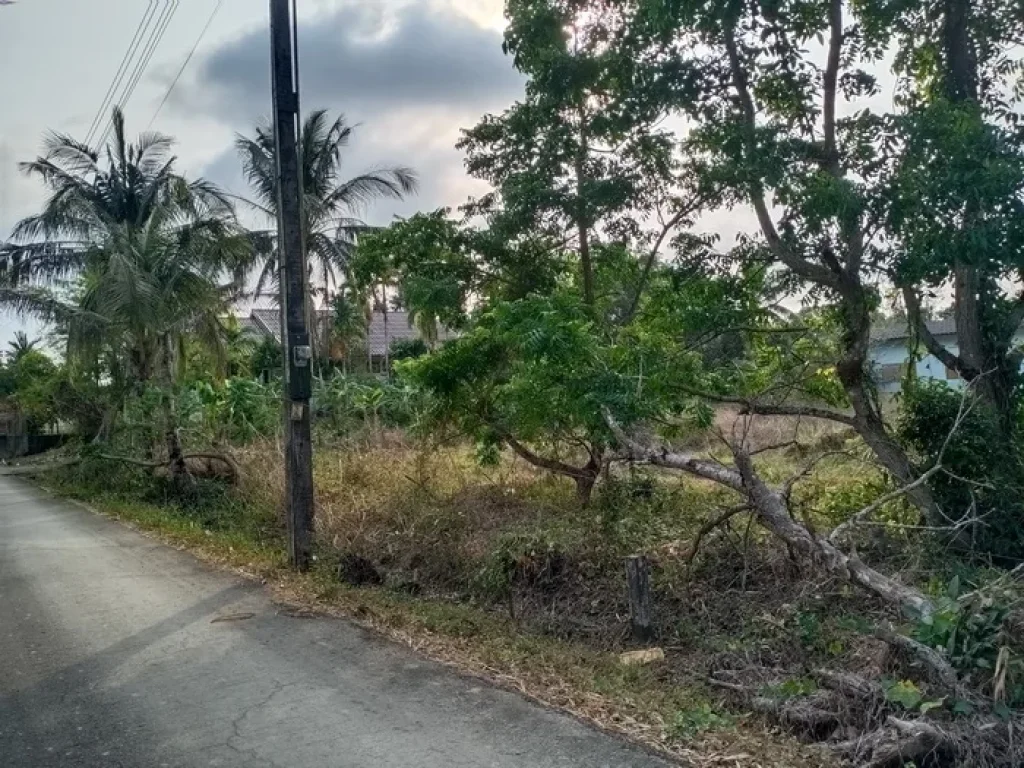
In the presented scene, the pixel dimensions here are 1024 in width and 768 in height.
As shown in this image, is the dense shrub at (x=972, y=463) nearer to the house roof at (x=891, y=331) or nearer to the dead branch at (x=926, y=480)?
the dead branch at (x=926, y=480)

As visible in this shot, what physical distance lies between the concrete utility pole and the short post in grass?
13.1 ft

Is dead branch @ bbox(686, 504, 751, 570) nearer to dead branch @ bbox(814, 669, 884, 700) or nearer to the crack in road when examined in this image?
dead branch @ bbox(814, 669, 884, 700)

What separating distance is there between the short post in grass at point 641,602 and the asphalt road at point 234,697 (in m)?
1.95

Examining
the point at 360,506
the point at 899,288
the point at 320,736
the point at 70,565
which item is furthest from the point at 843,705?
the point at 70,565

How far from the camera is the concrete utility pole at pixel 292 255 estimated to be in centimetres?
994

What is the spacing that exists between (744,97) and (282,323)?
5234 millimetres

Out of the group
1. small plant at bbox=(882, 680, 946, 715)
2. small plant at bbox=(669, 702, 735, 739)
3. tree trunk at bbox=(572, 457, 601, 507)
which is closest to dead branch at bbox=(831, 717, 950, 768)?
small plant at bbox=(882, 680, 946, 715)

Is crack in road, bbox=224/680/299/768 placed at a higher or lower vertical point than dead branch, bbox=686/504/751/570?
lower

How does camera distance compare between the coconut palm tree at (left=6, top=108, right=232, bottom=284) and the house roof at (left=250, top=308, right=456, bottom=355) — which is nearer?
the coconut palm tree at (left=6, top=108, right=232, bottom=284)

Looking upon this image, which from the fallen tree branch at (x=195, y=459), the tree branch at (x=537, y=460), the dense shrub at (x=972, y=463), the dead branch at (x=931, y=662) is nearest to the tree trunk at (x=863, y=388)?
the dense shrub at (x=972, y=463)

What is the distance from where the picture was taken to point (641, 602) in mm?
7719

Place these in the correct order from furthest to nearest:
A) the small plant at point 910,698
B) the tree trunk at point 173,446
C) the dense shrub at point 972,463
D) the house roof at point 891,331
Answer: the tree trunk at point 173,446 < the house roof at point 891,331 < the dense shrub at point 972,463 < the small plant at point 910,698

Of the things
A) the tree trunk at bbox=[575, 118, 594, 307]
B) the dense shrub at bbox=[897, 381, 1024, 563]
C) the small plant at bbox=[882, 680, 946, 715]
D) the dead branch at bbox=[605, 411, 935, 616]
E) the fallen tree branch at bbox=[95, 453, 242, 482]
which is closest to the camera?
the small plant at bbox=[882, 680, 946, 715]

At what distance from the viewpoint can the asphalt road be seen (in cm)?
496
